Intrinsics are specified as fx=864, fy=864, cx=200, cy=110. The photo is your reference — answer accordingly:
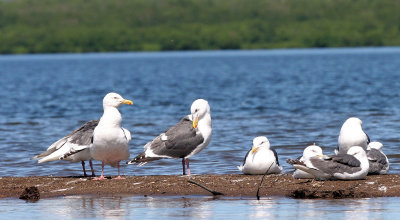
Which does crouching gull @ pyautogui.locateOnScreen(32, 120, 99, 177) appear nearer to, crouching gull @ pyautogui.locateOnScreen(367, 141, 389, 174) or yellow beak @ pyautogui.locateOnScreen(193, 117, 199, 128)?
yellow beak @ pyautogui.locateOnScreen(193, 117, 199, 128)

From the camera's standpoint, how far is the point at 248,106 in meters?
35.2

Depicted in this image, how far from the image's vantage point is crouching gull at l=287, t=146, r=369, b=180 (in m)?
13.6

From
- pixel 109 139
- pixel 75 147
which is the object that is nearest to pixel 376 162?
pixel 109 139

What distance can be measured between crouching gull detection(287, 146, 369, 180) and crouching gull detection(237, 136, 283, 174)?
1.02 metres

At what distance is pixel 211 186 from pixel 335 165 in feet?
6.54

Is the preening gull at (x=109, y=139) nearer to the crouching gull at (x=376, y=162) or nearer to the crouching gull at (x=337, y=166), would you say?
the crouching gull at (x=337, y=166)

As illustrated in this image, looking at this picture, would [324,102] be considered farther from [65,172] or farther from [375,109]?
[65,172]

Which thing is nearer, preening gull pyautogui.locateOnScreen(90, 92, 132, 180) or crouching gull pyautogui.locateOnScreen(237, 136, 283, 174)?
preening gull pyautogui.locateOnScreen(90, 92, 132, 180)

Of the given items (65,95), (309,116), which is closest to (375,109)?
(309,116)

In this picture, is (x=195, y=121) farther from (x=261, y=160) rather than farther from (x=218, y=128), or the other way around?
(x=218, y=128)

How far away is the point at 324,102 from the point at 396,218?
26020 millimetres

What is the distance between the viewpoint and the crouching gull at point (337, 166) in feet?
44.7

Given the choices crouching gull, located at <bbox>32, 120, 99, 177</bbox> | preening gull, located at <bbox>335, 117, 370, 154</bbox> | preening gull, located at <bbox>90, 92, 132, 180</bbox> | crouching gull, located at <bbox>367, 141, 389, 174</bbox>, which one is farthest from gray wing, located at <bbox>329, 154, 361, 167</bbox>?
crouching gull, located at <bbox>32, 120, 99, 177</bbox>

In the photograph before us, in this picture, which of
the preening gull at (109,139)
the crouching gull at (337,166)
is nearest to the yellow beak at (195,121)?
the preening gull at (109,139)
